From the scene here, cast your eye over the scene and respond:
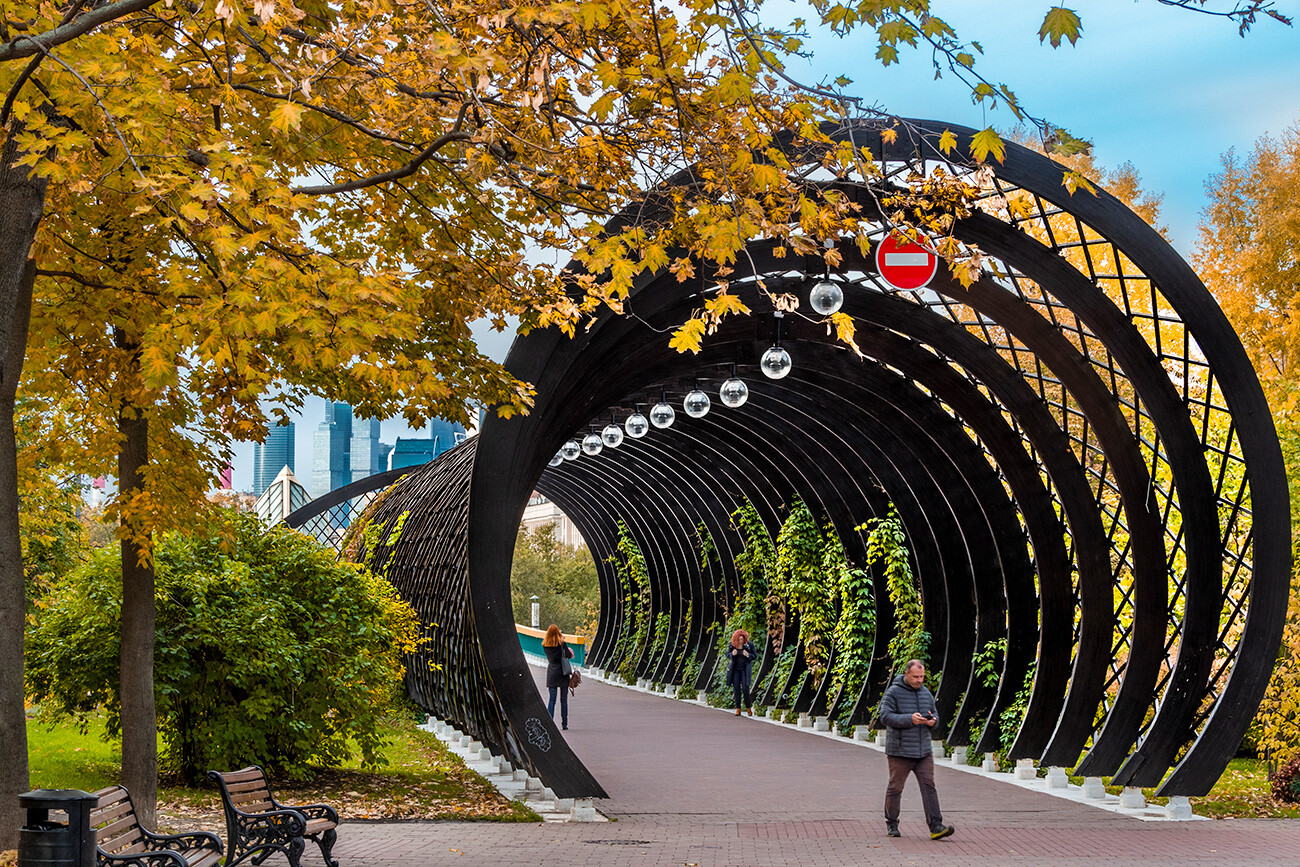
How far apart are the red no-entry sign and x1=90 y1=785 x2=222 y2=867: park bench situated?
250 inches

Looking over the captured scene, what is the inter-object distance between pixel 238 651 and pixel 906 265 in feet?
22.0

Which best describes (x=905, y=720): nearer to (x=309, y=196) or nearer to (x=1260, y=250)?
(x=309, y=196)

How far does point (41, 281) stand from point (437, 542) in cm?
937

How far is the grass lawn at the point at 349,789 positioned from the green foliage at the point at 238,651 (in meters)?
0.36

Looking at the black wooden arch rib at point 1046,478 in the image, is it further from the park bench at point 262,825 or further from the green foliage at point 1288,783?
the park bench at point 262,825

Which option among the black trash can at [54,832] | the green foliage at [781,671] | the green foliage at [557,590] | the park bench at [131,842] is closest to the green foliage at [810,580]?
the green foliage at [781,671]

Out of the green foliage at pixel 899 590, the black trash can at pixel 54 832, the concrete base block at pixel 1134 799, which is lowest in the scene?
the concrete base block at pixel 1134 799

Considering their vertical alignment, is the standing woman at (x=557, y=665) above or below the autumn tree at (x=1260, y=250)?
below

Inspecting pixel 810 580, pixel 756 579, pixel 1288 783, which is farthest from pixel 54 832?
pixel 756 579

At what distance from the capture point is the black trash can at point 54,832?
547 centimetres

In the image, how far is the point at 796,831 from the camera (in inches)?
394

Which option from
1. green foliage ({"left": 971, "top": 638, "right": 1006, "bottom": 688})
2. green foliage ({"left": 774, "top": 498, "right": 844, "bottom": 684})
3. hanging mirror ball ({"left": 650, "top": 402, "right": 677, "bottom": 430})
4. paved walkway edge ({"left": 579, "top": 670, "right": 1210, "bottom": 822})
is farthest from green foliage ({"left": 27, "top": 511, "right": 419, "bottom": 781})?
green foliage ({"left": 774, "top": 498, "right": 844, "bottom": 684})

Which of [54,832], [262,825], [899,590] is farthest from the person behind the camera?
[899,590]

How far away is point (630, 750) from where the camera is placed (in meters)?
15.8
